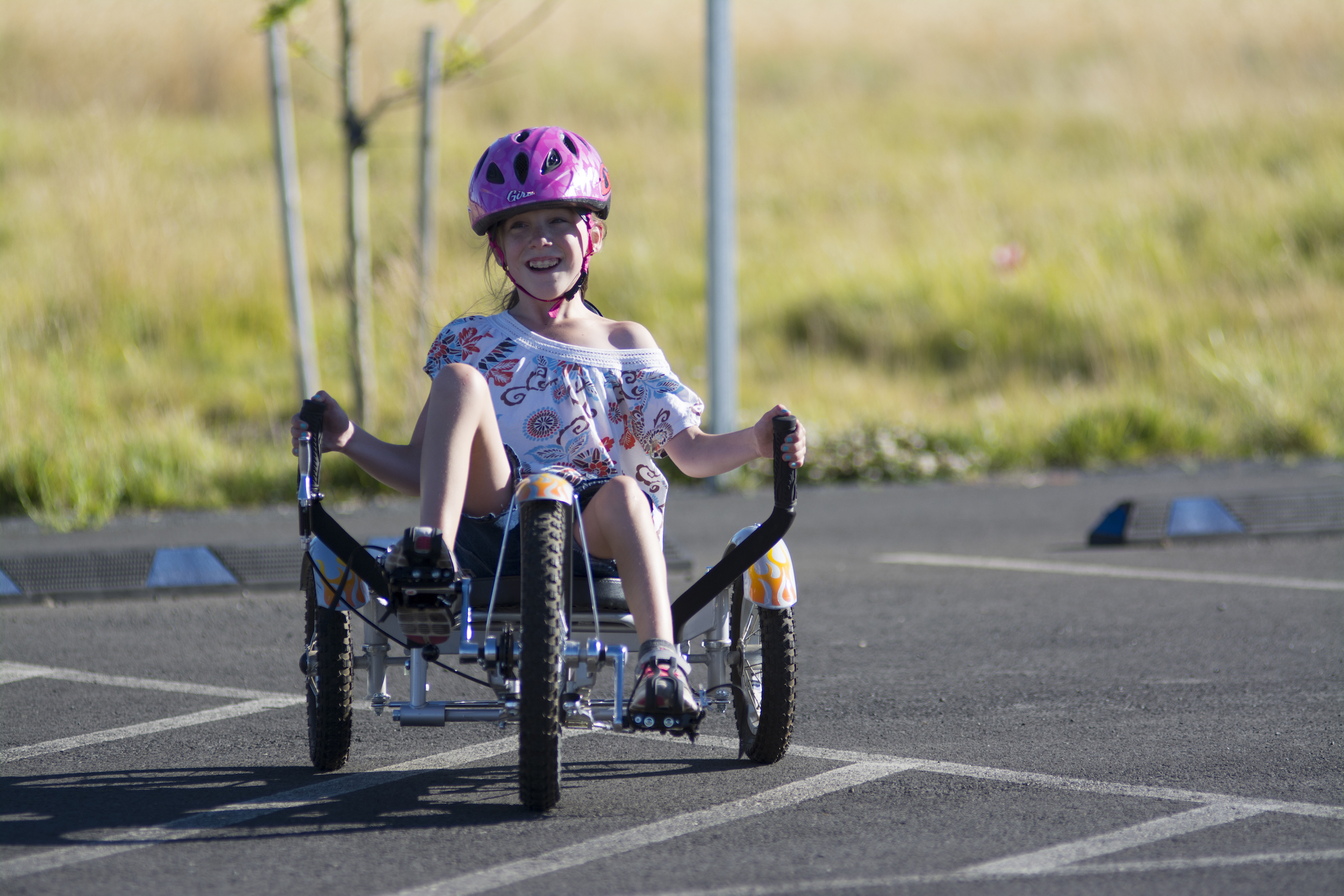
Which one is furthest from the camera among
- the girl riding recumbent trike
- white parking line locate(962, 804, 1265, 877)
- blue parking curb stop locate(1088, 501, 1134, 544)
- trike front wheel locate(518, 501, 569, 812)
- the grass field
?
the grass field

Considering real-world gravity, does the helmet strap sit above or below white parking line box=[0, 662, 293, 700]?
above

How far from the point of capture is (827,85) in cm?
2973

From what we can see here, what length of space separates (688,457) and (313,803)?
1.26 meters

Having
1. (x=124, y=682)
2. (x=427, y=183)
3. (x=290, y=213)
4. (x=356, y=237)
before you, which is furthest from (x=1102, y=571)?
(x=290, y=213)

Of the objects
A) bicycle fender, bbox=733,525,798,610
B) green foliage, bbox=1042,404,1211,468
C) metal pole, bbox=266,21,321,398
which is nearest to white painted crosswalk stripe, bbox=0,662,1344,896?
bicycle fender, bbox=733,525,798,610

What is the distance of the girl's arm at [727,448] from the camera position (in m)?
3.89

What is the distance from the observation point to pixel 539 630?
11.9ft

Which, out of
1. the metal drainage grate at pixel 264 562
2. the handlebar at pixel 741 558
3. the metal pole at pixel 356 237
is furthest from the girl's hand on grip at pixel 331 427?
the metal pole at pixel 356 237

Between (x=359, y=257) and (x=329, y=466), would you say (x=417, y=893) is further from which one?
(x=359, y=257)

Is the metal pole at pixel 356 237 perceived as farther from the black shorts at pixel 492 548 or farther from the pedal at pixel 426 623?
the pedal at pixel 426 623

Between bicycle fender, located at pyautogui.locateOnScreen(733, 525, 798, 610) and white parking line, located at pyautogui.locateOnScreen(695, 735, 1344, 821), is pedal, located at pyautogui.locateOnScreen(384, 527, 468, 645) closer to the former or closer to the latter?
bicycle fender, located at pyautogui.locateOnScreen(733, 525, 798, 610)

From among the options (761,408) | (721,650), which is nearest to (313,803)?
(721,650)

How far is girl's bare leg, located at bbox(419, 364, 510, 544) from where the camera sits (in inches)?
150

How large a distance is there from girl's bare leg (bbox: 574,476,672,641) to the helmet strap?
63 centimetres
